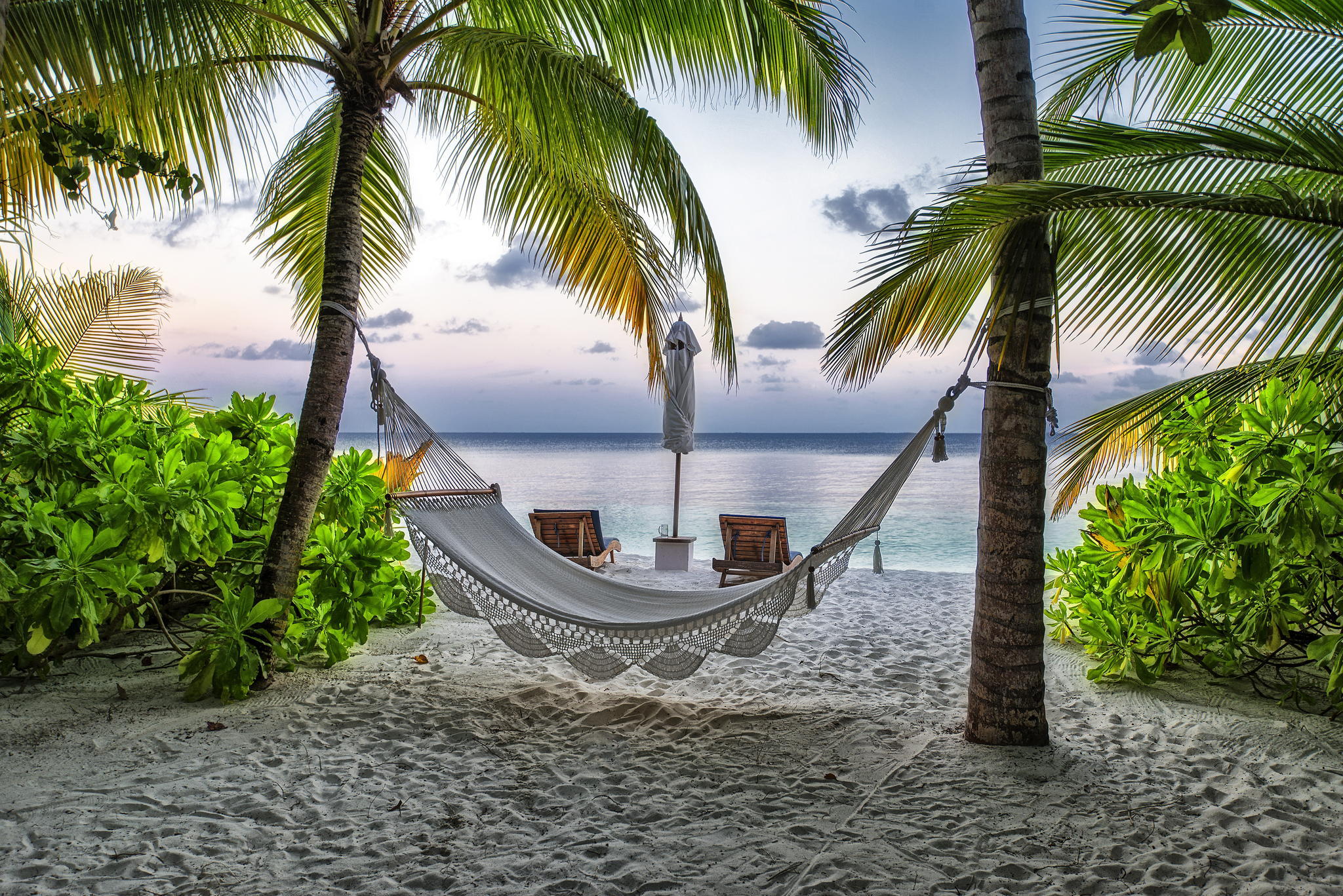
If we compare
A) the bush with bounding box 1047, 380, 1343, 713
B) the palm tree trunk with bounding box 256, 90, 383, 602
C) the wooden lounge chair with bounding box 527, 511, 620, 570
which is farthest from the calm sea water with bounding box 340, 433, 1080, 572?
the palm tree trunk with bounding box 256, 90, 383, 602

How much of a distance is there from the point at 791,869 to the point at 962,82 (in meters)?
5.95

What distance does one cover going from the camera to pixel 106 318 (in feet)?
13.9

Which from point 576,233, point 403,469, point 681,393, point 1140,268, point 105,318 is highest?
point 576,233

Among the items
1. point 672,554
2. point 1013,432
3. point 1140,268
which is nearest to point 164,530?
point 1013,432

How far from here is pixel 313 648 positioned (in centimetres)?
281

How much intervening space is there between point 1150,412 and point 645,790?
97.1 inches

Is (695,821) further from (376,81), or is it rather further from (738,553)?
(738,553)

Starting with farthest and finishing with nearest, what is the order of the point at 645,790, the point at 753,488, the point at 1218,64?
the point at 753,488 < the point at 1218,64 < the point at 645,790

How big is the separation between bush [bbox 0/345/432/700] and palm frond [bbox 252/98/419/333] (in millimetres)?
1144

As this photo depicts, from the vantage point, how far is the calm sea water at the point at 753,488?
11.1 metres

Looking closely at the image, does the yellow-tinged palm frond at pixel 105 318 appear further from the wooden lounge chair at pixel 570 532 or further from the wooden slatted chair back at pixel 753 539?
the wooden slatted chair back at pixel 753 539

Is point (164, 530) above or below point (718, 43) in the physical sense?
below

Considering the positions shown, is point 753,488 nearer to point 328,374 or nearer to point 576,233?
point 576,233

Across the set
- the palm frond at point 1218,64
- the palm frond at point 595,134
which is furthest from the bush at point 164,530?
the palm frond at point 1218,64
